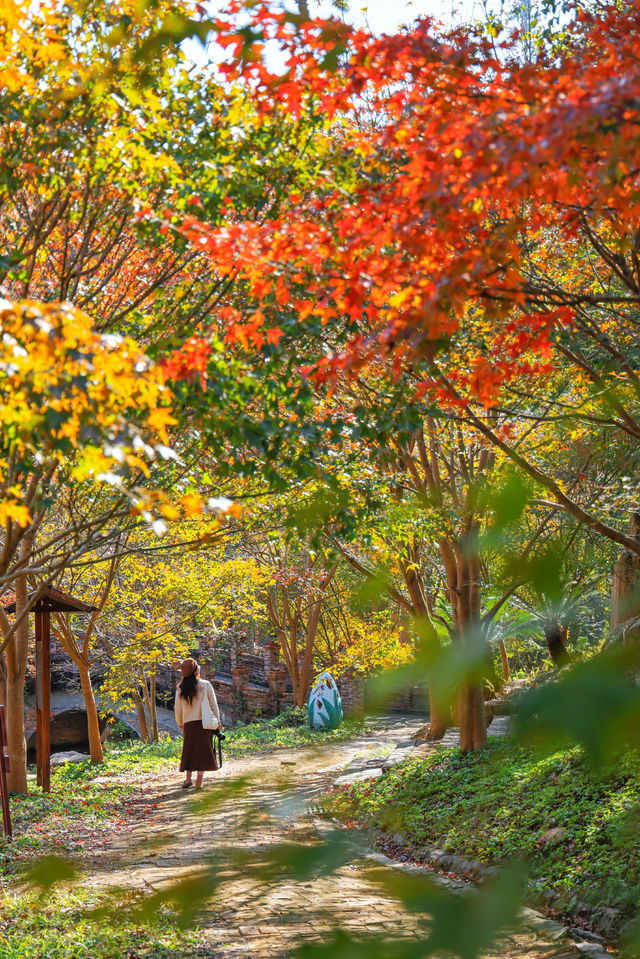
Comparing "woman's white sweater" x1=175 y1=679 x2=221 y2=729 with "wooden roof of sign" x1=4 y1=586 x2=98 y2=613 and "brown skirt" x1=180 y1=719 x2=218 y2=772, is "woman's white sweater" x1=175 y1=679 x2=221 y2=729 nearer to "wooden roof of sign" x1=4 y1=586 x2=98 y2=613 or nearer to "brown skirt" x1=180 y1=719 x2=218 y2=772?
"brown skirt" x1=180 y1=719 x2=218 y2=772

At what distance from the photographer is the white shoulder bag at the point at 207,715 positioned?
11203mm

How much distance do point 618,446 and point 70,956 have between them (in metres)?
7.57

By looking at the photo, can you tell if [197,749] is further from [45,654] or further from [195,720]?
[45,654]

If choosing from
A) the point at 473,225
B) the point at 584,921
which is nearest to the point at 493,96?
the point at 473,225

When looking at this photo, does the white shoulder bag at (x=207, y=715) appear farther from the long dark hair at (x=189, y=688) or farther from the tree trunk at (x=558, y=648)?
the tree trunk at (x=558, y=648)

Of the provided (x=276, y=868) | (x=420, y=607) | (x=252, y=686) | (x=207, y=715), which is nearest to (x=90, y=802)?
(x=207, y=715)

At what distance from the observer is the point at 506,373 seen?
6.01 m

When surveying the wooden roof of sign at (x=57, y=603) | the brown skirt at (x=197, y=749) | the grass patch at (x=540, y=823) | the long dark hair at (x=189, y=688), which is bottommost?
the grass patch at (x=540, y=823)

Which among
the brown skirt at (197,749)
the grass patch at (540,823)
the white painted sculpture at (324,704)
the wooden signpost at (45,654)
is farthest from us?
the white painted sculpture at (324,704)

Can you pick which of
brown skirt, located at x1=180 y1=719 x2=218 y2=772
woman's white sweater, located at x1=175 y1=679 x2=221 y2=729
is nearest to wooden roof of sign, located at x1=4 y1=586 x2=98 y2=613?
woman's white sweater, located at x1=175 y1=679 x2=221 y2=729

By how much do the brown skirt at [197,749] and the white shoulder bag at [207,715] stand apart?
0.07 metres

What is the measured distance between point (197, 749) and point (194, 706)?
56 centimetres

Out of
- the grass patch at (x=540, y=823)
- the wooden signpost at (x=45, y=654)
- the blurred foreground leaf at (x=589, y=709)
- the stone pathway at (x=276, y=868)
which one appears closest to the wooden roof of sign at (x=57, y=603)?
the wooden signpost at (x=45, y=654)

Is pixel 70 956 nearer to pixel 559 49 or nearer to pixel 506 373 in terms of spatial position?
pixel 506 373
